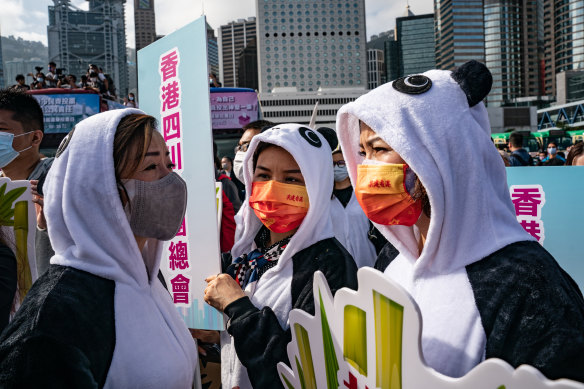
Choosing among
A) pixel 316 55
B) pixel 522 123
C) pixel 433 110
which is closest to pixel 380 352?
pixel 433 110

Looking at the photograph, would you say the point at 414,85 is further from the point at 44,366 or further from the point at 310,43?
the point at 310,43

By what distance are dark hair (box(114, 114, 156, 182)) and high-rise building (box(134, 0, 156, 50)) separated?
188 meters

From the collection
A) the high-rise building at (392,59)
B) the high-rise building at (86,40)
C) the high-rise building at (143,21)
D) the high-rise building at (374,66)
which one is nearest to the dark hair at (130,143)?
the high-rise building at (86,40)

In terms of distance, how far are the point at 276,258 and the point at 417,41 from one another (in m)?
164

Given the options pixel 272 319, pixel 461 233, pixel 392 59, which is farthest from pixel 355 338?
pixel 392 59

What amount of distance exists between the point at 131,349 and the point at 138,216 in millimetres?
440

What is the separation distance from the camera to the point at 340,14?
110m

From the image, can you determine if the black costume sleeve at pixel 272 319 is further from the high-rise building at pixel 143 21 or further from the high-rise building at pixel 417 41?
the high-rise building at pixel 143 21

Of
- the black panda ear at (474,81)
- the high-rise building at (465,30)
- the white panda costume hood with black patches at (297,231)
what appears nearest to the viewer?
the black panda ear at (474,81)

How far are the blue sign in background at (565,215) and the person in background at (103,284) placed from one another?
275 cm

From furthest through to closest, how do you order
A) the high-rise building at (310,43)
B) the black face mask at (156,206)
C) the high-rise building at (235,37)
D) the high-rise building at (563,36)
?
the high-rise building at (235,37)
the high-rise building at (310,43)
the high-rise building at (563,36)
the black face mask at (156,206)

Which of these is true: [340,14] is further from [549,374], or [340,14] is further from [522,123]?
[549,374]

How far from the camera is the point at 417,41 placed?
496 ft

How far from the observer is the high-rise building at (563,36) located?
9712 centimetres
